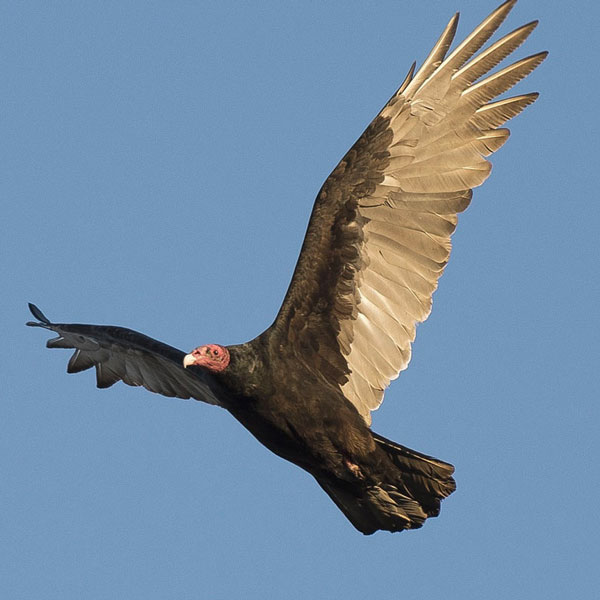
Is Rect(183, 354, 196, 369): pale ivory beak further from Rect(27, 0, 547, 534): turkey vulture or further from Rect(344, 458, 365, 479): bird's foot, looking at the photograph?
Rect(344, 458, 365, 479): bird's foot

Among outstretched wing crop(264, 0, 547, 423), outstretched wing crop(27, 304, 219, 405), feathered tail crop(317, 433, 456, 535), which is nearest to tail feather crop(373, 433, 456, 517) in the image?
feathered tail crop(317, 433, 456, 535)

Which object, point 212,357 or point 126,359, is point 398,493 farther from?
point 126,359

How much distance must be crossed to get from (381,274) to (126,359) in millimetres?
2231

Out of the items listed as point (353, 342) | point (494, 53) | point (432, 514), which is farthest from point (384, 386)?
point (494, 53)

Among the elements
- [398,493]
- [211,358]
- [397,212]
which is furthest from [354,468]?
[397,212]

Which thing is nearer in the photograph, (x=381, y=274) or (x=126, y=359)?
(x=381, y=274)

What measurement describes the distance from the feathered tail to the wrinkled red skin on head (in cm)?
104

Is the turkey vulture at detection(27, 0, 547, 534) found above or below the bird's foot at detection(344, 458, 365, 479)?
above

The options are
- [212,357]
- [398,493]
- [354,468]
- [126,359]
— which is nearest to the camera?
[212,357]

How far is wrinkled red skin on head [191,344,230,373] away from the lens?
7094 millimetres

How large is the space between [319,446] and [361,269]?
1087mm

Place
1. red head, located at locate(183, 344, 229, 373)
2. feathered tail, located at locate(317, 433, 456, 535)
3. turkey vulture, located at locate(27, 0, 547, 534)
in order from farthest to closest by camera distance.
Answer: feathered tail, located at locate(317, 433, 456, 535) < turkey vulture, located at locate(27, 0, 547, 534) < red head, located at locate(183, 344, 229, 373)

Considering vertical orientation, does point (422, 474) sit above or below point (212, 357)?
below

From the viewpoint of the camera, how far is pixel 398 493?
762 centimetres
